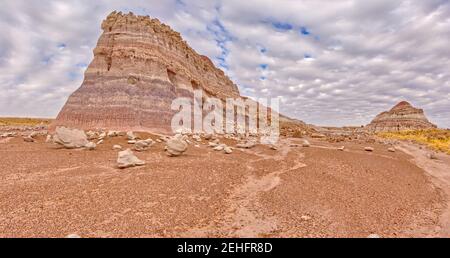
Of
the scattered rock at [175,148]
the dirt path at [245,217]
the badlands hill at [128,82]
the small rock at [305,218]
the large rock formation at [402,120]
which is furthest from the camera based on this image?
the large rock formation at [402,120]

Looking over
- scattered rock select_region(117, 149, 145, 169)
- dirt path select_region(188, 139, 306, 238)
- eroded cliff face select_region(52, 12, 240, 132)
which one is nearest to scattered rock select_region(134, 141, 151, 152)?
scattered rock select_region(117, 149, 145, 169)

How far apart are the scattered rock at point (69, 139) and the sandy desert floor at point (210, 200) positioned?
10.0 feet

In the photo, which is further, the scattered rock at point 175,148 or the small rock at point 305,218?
the scattered rock at point 175,148

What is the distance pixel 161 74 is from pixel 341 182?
25980 millimetres

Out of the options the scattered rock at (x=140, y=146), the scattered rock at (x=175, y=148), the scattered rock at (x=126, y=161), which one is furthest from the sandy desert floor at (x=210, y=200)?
the scattered rock at (x=140, y=146)

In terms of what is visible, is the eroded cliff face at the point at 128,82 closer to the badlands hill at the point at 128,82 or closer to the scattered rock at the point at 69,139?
the badlands hill at the point at 128,82

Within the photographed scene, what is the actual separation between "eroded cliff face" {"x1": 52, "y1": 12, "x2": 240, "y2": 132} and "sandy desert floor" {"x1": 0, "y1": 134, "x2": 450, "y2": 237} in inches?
556

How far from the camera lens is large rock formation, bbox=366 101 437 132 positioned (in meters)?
91.5

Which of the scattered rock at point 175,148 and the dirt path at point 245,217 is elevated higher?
the scattered rock at point 175,148

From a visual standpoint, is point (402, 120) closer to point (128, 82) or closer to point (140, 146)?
point (128, 82)

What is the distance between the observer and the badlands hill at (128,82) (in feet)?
87.2
